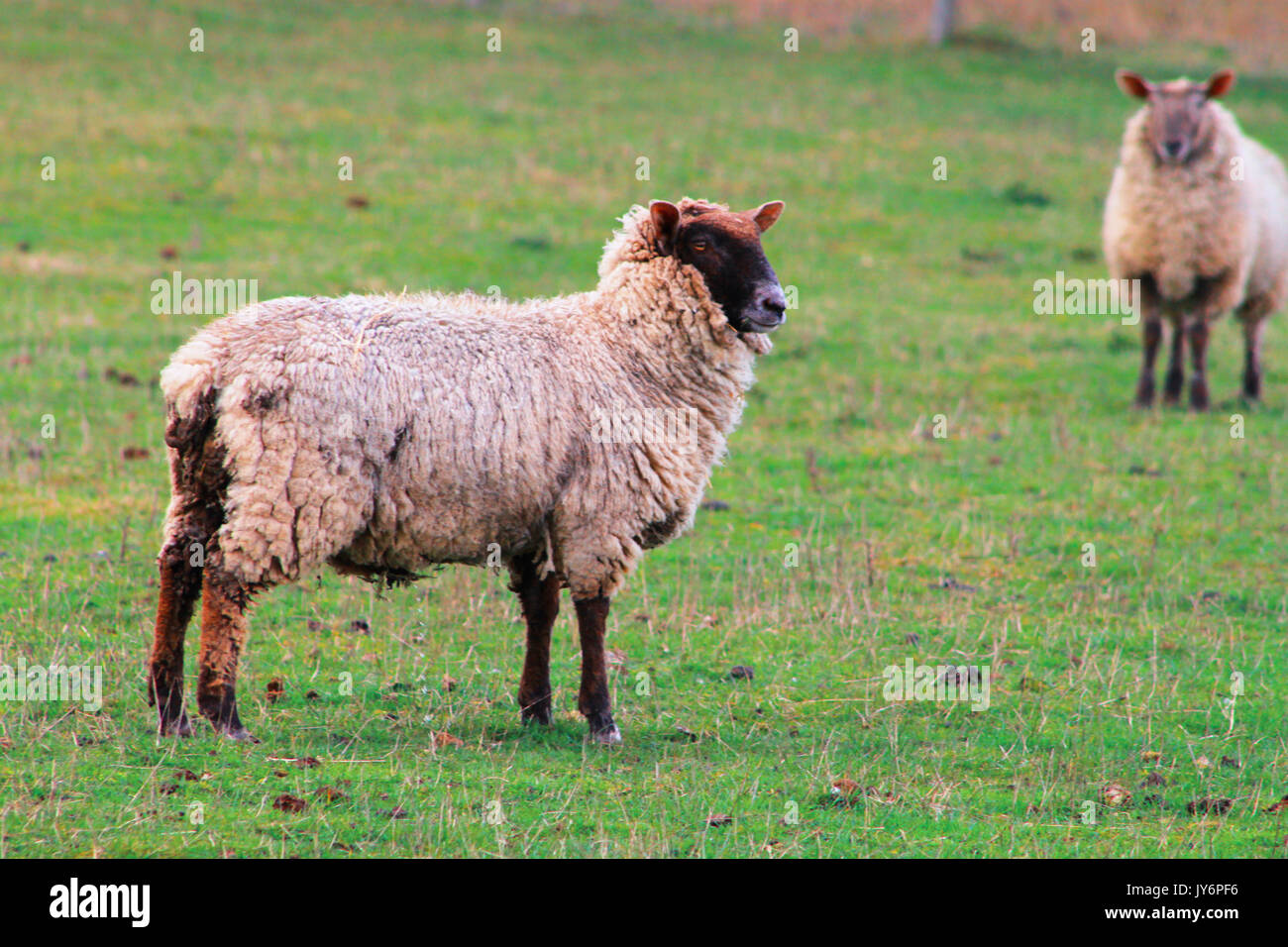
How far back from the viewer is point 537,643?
7.46 m

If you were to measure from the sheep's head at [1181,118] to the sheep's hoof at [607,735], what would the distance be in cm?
1124

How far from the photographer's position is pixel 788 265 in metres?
21.6

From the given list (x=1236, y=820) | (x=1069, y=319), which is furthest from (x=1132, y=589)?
(x=1069, y=319)

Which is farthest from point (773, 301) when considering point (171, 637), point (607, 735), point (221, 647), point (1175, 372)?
point (1175, 372)

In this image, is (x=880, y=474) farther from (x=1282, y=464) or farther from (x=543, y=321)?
(x=543, y=321)

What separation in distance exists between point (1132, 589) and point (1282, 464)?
4378 mm

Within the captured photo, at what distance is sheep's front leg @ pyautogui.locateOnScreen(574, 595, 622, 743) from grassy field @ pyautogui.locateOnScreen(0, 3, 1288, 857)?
0.53 ft

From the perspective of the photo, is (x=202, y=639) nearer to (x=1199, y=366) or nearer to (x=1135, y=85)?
(x=1199, y=366)

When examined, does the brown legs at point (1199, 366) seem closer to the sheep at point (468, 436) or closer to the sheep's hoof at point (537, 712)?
the sheep at point (468, 436)

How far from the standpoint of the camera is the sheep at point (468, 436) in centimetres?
666

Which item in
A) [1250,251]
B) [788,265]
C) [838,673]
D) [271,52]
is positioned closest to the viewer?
[838,673]

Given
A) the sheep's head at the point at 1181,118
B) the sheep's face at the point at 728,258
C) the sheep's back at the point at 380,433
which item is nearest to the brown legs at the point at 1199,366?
the sheep's head at the point at 1181,118

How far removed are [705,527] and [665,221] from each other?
13.5 ft

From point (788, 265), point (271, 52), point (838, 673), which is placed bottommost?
point (838, 673)
